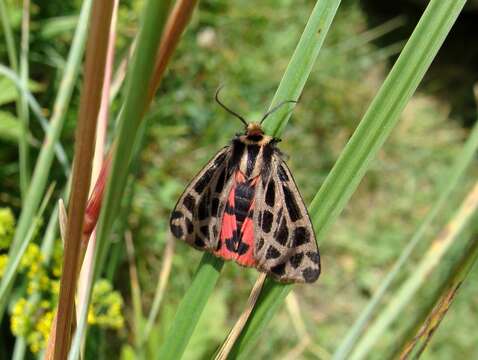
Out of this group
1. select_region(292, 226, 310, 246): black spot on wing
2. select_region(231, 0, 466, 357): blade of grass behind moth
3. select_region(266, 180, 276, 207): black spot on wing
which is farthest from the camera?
select_region(266, 180, 276, 207): black spot on wing

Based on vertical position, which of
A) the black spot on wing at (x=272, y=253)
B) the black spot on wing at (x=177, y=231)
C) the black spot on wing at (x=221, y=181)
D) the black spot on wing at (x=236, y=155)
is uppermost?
the black spot on wing at (x=236, y=155)

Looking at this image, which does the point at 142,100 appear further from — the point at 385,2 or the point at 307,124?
the point at 385,2

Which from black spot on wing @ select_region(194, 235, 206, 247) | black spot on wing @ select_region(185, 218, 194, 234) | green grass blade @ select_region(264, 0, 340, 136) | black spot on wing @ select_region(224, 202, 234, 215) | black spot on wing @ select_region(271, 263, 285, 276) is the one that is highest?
green grass blade @ select_region(264, 0, 340, 136)

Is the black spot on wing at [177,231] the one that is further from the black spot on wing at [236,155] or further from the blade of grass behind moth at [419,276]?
the blade of grass behind moth at [419,276]

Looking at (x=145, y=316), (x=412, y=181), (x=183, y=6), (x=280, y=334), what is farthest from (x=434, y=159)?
(x=183, y=6)

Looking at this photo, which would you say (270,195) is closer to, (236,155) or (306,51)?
(236,155)

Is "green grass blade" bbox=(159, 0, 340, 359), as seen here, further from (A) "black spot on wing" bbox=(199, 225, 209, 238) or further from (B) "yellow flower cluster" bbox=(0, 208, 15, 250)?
(B) "yellow flower cluster" bbox=(0, 208, 15, 250)

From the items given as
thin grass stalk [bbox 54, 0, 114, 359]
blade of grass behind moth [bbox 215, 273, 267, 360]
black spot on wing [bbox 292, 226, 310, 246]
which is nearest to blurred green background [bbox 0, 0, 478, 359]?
black spot on wing [bbox 292, 226, 310, 246]

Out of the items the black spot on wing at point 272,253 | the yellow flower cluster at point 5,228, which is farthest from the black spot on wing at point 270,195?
the yellow flower cluster at point 5,228
